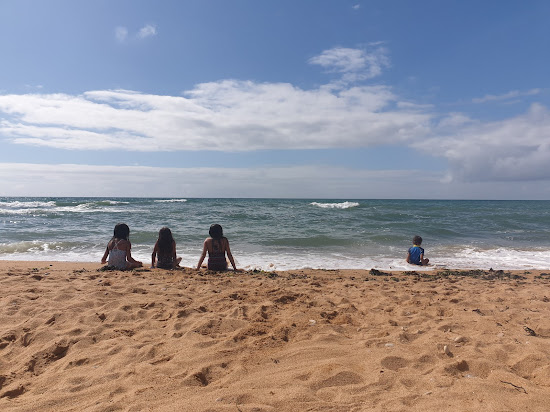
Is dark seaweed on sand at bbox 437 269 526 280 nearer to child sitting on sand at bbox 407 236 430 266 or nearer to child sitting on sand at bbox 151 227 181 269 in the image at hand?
child sitting on sand at bbox 407 236 430 266

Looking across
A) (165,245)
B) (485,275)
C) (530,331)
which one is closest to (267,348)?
(530,331)

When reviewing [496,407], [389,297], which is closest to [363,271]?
[389,297]

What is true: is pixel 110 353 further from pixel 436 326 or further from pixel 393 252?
pixel 393 252

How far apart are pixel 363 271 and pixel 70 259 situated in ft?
25.9

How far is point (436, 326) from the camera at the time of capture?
4.05 m

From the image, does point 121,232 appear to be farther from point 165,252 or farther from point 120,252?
point 165,252

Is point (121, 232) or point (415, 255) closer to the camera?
point (121, 232)

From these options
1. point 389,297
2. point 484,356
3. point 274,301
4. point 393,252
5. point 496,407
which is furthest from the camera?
point 393,252

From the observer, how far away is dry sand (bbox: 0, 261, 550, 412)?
2605 mm

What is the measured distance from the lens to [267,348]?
3436 mm

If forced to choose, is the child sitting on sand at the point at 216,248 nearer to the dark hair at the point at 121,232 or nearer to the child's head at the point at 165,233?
the child's head at the point at 165,233

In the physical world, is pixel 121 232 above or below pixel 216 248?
above

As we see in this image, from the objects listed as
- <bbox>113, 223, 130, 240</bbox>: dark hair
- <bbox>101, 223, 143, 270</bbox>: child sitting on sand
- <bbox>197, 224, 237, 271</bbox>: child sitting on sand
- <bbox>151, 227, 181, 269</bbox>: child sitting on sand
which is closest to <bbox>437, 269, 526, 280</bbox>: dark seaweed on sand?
<bbox>197, 224, 237, 271</bbox>: child sitting on sand

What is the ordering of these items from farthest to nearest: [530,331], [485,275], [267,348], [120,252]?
[485,275] → [120,252] → [530,331] → [267,348]
